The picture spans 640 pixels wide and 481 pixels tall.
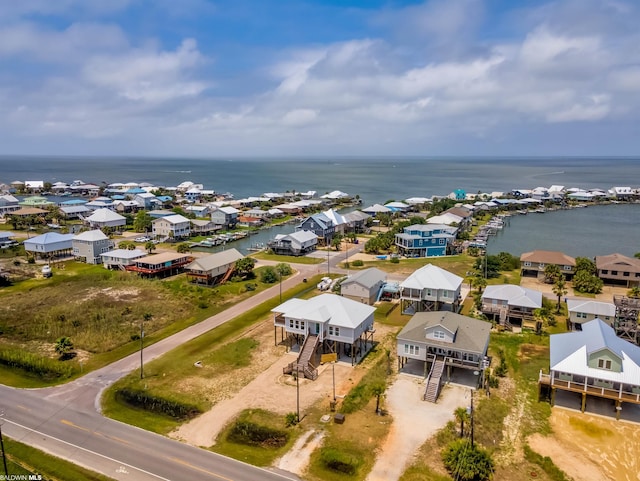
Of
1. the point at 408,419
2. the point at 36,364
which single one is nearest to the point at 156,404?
the point at 36,364

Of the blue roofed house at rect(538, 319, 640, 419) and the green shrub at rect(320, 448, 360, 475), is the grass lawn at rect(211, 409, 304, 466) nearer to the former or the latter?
the green shrub at rect(320, 448, 360, 475)

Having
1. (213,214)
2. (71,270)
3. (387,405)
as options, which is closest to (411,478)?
(387,405)

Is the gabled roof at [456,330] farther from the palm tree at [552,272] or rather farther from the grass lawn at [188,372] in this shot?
the palm tree at [552,272]

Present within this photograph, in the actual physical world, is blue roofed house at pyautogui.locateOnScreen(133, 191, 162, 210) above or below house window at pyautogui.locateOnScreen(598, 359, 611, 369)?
above

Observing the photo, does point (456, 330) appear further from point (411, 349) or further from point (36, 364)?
point (36, 364)

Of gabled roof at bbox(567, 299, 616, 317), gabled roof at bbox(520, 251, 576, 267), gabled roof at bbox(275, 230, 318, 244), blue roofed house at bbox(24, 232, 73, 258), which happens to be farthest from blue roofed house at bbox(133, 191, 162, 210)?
gabled roof at bbox(567, 299, 616, 317)

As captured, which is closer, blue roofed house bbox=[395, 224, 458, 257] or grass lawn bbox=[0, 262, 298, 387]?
grass lawn bbox=[0, 262, 298, 387]

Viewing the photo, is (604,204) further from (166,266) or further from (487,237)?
(166,266)

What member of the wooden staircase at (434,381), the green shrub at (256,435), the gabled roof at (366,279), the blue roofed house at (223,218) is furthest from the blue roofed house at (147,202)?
the wooden staircase at (434,381)
